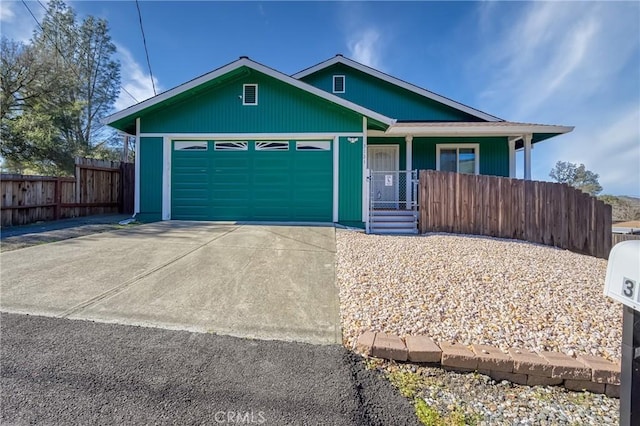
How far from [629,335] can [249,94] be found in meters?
9.58

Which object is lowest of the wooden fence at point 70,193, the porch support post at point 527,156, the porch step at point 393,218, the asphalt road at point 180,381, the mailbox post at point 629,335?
the asphalt road at point 180,381

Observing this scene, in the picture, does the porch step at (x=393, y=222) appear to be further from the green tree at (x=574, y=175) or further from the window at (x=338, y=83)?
the green tree at (x=574, y=175)

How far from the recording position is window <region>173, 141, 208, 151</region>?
30.5 feet

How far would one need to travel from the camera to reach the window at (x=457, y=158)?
437 inches

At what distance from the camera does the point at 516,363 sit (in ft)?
8.11

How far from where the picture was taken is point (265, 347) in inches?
105

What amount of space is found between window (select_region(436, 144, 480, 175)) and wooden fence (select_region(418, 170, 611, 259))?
3.38 m

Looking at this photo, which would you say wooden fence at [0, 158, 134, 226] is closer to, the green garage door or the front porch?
the green garage door

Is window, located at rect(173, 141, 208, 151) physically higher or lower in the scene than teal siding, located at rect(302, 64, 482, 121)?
lower

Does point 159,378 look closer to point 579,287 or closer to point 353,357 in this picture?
point 353,357

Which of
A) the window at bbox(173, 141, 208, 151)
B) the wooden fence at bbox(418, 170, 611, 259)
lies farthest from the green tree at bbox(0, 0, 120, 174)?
the wooden fence at bbox(418, 170, 611, 259)

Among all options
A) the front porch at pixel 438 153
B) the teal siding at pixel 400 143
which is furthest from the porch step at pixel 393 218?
the teal siding at pixel 400 143

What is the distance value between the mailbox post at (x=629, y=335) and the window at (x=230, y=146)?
8.90m

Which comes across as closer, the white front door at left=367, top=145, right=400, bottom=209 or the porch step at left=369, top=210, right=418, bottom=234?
the porch step at left=369, top=210, right=418, bottom=234
